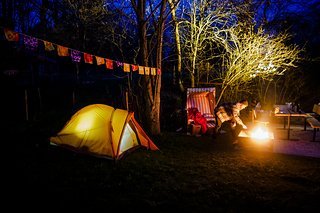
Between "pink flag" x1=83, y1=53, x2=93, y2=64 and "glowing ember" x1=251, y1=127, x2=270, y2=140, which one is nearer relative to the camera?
"pink flag" x1=83, y1=53, x2=93, y2=64

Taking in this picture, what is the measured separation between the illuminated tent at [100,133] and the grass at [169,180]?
24 cm

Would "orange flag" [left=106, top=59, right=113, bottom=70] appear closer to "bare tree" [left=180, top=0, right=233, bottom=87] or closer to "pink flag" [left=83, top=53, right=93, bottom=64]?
"pink flag" [left=83, top=53, right=93, bottom=64]

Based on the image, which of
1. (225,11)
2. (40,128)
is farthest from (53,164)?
(225,11)

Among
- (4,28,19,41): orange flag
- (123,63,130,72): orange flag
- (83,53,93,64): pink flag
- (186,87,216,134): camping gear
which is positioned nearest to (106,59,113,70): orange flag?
(123,63,130,72): orange flag

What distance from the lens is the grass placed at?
420 centimetres

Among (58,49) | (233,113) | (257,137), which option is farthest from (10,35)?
(257,137)

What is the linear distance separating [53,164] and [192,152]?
3736 mm

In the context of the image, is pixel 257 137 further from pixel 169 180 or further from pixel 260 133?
pixel 169 180

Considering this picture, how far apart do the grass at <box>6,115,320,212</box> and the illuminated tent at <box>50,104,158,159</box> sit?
0.80 ft

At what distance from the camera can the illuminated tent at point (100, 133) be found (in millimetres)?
6375

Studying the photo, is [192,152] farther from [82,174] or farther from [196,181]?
[82,174]

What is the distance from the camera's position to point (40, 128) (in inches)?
398

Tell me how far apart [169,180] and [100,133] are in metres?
2.32

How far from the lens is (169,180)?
5246 mm
